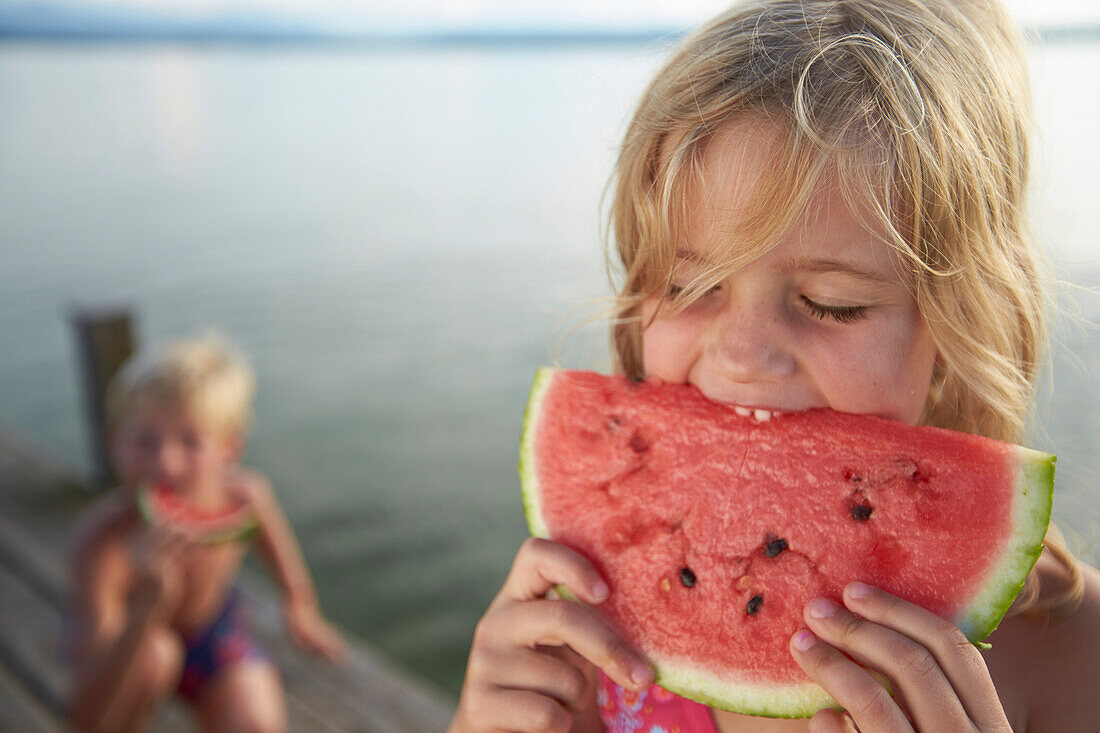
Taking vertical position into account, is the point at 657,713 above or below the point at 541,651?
below

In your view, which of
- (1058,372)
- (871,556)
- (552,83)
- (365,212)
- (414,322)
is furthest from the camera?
(552,83)

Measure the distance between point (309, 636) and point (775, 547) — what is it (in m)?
3.33

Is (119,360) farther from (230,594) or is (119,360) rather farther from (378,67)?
(378,67)

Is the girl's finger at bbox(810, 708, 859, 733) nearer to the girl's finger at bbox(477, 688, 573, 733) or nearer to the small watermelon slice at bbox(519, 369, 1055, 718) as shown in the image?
the small watermelon slice at bbox(519, 369, 1055, 718)

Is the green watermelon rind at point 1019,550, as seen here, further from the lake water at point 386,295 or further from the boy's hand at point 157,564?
the boy's hand at point 157,564

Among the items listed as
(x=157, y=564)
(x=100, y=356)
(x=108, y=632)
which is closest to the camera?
(x=157, y=564)

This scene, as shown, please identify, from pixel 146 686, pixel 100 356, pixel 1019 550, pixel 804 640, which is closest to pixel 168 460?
pixel 146 686

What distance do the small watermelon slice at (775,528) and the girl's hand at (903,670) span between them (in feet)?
0.33

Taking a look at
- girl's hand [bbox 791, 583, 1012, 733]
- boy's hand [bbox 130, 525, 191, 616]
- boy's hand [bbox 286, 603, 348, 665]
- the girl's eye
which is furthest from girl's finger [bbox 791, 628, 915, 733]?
boy's hand [bbox 286, 603, 348, 665]

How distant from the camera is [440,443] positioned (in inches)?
311

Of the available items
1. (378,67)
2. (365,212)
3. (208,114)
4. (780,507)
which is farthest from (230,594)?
(378,67)

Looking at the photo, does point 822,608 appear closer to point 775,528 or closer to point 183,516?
point 775,528

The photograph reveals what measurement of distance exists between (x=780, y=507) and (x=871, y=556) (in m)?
0.15

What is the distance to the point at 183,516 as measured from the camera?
342cm
